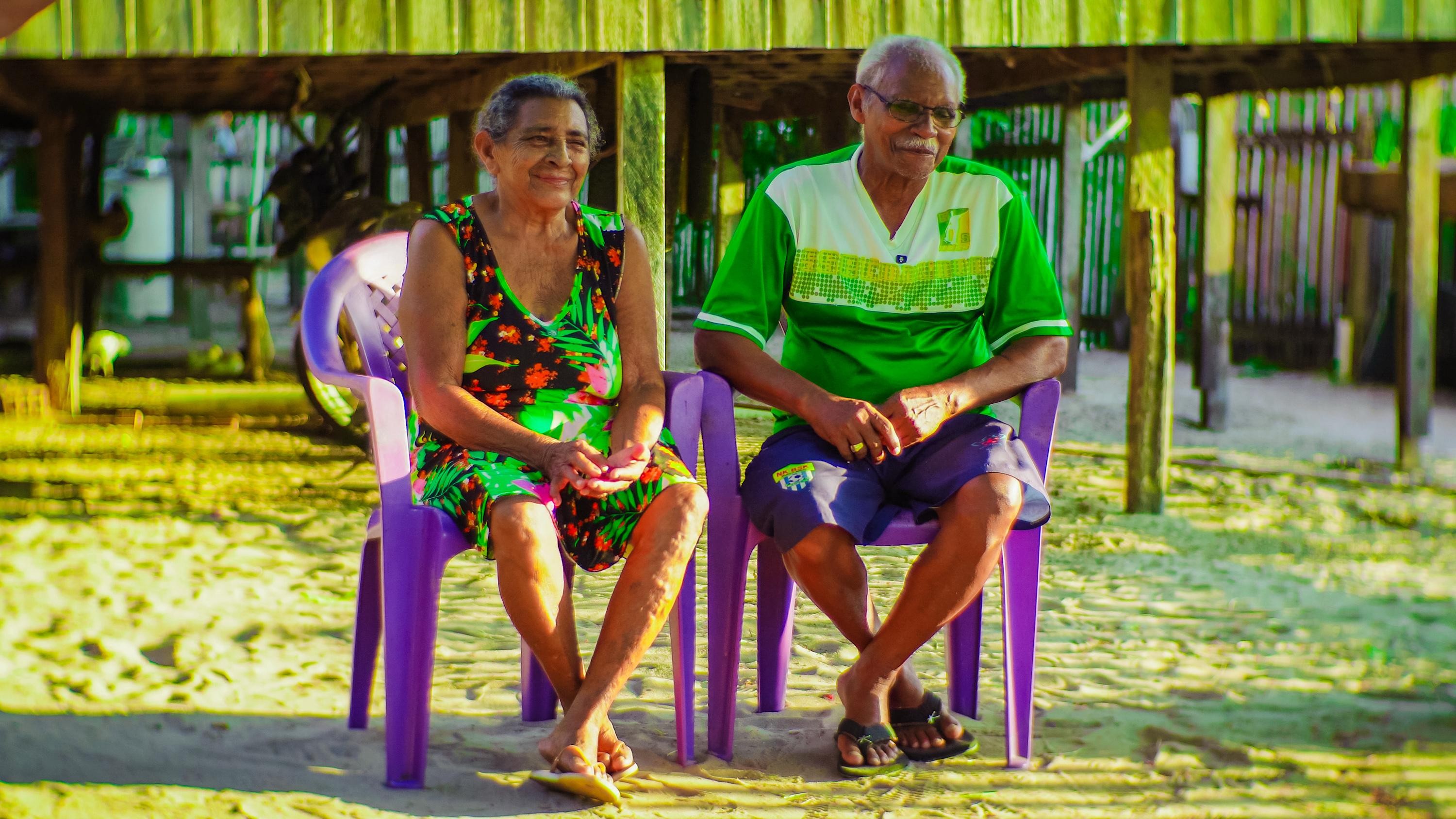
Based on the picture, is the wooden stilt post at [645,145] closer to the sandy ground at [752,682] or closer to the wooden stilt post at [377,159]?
the sandy ground at [752,682]

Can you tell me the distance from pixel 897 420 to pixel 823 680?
33.9 inches

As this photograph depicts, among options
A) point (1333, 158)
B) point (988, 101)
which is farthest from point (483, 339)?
point (1333, 158)

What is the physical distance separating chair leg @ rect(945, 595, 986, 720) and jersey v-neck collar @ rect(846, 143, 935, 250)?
33.1 inches

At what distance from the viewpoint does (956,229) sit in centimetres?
302

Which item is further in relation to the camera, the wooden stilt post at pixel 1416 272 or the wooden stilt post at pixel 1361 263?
the wooden stilt post at pixel 1361 263

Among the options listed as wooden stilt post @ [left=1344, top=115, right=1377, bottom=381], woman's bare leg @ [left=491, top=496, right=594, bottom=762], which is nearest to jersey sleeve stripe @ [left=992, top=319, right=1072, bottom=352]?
woman's bare leg @ [left=491, top=496, right=594, bottom=762]

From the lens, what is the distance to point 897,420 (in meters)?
2.85

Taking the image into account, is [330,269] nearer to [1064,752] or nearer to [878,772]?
[878,772]

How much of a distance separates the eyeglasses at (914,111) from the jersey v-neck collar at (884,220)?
159 millimetres

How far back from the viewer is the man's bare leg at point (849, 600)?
272 centimetres

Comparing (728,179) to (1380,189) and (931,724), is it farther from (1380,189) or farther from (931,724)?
(931,724)

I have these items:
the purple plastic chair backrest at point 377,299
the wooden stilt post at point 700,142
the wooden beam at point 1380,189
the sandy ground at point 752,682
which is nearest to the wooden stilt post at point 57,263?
the sandy ground at point 752,682

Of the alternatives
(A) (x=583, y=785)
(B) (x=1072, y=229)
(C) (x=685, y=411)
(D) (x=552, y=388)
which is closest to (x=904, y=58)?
(C) (x=685, y=411)

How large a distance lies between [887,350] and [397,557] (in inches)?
45.5
